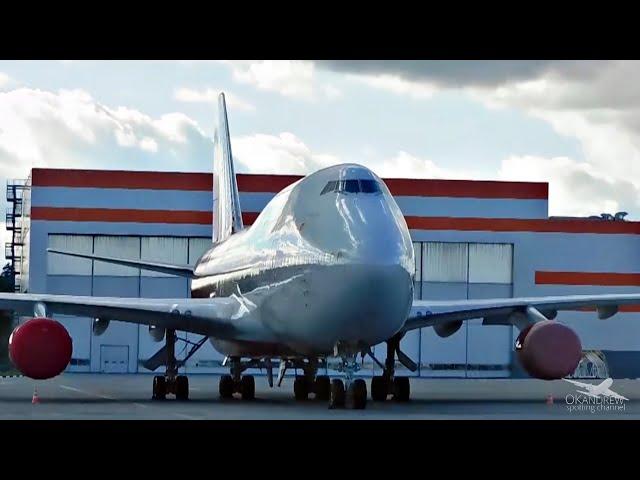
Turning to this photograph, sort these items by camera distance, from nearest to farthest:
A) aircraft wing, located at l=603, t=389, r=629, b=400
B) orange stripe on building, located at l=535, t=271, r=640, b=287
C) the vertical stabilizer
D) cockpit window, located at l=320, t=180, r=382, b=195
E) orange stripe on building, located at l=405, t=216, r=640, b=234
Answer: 1. cockpit window, located at l=320, t=180, r=382, b=195
2. aircraft wing, located at l=603, t=389, r=629, b=400
3. the vertical stabilizer
4. orange stripe on building, located at l=535, t=271, r=640, b=287
5. orange stripe on building, located at l=405, t=216, r=640, b=234

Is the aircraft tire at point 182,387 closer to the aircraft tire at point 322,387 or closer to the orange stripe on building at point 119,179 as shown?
the aircraft tire at point 322,387

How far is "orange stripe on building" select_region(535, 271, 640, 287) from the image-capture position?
184 feet

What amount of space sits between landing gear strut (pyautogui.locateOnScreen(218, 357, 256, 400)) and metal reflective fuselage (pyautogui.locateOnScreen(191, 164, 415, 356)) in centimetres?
409

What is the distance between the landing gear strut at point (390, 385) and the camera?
29734 mm

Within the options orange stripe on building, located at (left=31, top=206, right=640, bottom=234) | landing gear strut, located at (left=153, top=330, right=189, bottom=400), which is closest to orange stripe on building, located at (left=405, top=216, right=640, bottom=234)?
orange stripe on building, located at (left=31, top=206, right=640, bottom=234)

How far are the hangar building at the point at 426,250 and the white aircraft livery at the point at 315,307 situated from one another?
20775 mm

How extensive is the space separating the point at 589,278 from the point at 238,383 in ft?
87.7

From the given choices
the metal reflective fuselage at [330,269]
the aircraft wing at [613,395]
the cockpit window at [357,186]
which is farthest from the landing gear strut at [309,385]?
the aircraft wing at [613,395]

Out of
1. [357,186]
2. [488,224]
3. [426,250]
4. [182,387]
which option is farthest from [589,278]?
[357,186]

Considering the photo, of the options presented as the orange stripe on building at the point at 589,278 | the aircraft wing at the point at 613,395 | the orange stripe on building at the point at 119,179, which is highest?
the orange stripe on building at the point at 119,179

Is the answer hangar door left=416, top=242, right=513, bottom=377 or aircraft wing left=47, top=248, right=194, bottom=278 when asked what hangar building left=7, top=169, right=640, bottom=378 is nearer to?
hangar door left=416, top=242, right=513, bottom=377

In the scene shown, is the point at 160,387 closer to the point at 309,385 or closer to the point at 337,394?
the point at 309,385
